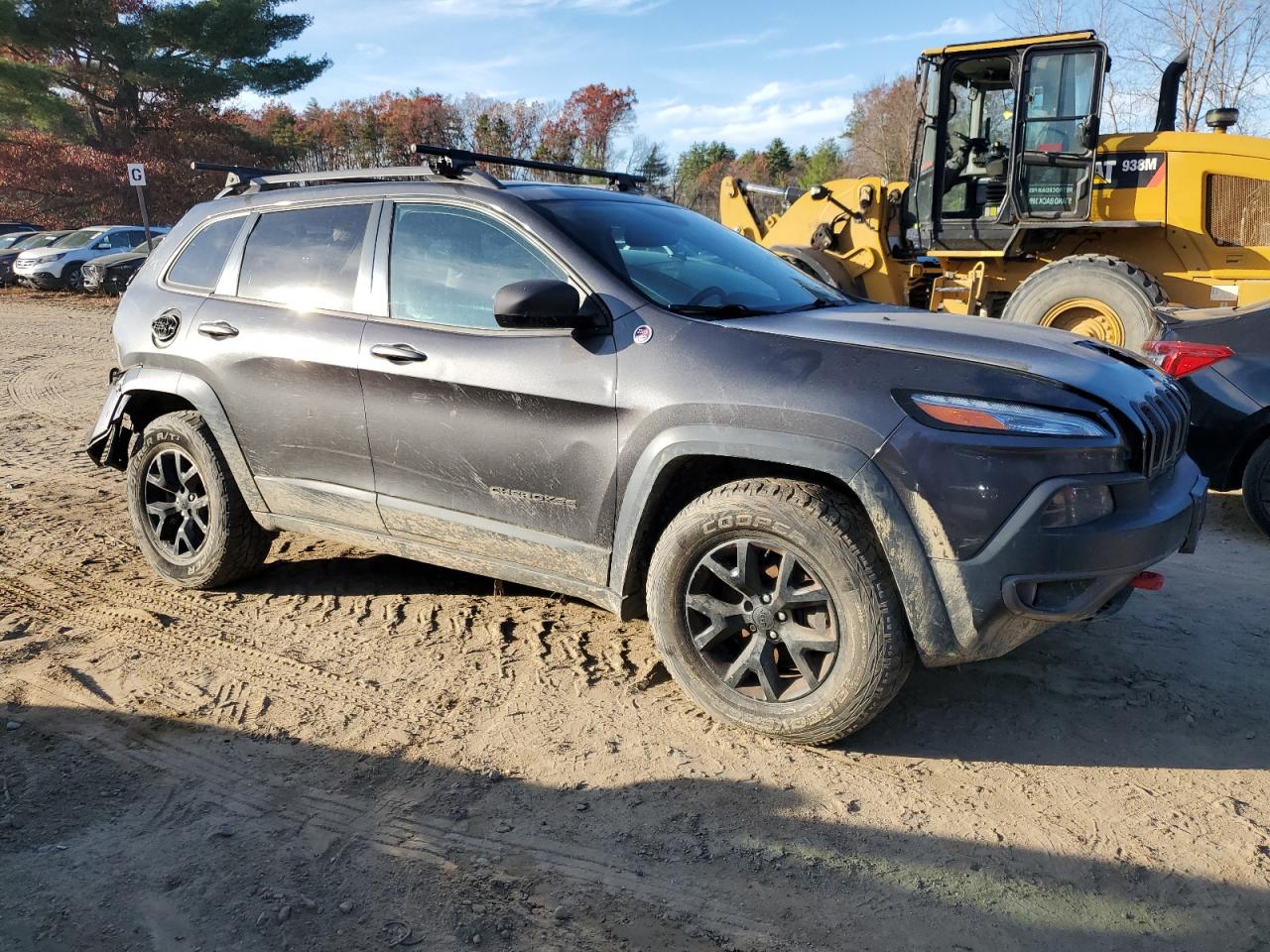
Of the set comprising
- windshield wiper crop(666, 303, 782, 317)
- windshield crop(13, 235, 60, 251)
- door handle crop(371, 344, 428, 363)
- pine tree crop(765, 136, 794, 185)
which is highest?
pine tree crop(765, 136, 794, 185)

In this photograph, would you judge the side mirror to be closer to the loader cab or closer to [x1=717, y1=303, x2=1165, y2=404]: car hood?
[x1=717, y1=303, x2=1165, y2=404]: car hood

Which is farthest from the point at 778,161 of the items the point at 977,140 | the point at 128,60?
the point at 977,140

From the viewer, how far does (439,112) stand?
40.8m

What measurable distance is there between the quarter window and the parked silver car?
22358 mm

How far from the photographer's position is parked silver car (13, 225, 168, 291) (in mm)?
23562

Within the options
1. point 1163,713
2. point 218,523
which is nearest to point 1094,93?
point 1163,713

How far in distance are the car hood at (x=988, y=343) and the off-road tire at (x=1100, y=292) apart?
186 inches

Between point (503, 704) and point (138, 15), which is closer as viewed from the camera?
point (503, 704)

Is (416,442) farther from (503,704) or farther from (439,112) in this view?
(439,112)

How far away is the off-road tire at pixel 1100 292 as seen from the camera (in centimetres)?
802

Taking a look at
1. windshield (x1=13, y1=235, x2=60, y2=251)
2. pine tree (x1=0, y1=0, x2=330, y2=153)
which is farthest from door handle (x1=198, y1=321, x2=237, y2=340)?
pine tree (x1=0, y1=0, x2=330, y2=153)

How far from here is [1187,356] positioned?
5.48 metres

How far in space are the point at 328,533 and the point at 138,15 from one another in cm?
3365

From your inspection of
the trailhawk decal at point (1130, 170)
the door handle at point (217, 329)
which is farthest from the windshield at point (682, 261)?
the trailhawk decal at point (1130, 170)
